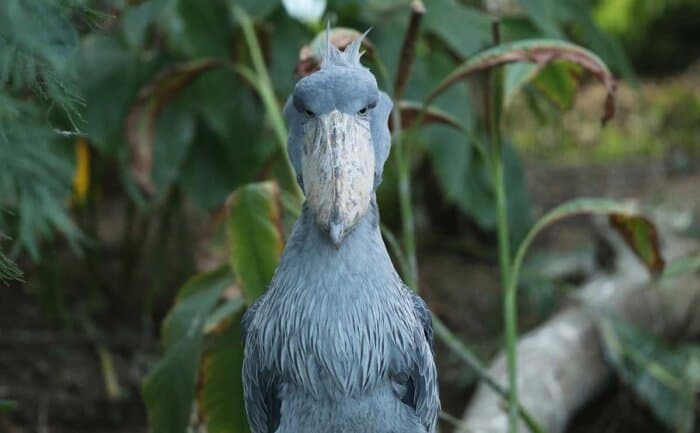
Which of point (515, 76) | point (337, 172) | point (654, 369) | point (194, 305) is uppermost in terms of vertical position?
point (515, 76)

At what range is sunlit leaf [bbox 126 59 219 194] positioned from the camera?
2.69 metres

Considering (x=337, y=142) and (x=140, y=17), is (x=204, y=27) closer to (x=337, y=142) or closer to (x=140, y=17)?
(x=140, y=17)

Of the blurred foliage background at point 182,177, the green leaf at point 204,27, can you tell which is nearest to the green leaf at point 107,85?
the blurred foliage background at point 182,177

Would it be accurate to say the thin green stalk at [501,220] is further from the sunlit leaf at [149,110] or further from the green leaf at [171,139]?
the green leaf at [171,139]

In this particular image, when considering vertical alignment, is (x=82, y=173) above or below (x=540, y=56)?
below

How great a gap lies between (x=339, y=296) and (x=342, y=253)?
0.20 feet

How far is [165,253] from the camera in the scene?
12.6 ft

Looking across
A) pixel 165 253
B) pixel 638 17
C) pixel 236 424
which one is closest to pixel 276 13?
pixel 165 253

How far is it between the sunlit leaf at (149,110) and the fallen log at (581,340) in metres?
1.10

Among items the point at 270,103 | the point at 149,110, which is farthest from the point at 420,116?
the point at 149,110

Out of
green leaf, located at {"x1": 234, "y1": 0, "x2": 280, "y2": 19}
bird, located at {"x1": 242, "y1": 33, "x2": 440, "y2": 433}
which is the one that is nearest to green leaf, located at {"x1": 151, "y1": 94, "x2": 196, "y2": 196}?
green leaf, located at {"x1": 234, "y1": 0, "x2": 280, "y2": 19}

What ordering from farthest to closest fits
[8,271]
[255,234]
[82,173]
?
[82,173] → [255,234] → [8,271]

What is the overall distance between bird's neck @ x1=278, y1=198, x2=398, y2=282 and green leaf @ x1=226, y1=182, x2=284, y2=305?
659mm

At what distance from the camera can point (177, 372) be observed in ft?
7.54
